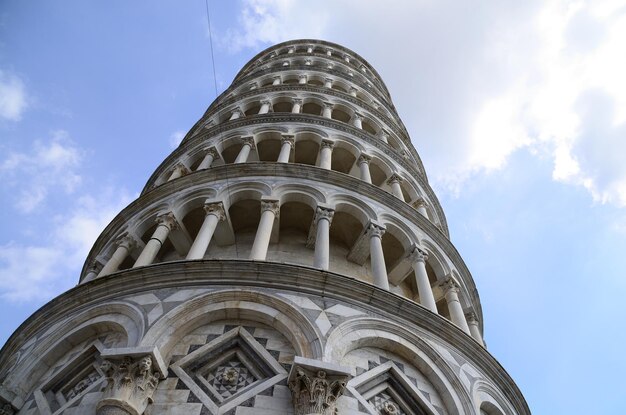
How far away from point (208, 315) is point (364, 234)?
5141 mm

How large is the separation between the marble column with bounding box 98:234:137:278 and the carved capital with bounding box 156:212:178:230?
34.7 inches

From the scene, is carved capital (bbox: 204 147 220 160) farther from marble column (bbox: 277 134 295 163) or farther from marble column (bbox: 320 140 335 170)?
marble column (bbox: 320 140 335 170)

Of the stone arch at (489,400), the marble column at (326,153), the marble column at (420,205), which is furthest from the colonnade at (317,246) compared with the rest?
the marble column at (420,205)

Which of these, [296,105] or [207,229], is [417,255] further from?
[296,105]

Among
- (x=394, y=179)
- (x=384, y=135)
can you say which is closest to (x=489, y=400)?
(x=394, y=179)

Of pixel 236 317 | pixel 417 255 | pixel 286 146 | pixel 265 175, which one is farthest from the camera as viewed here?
pixel 286 146

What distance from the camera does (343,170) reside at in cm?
1845

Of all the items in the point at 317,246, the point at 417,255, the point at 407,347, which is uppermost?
the point at 417,255

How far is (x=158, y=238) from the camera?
12320mm

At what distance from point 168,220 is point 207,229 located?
1.54m

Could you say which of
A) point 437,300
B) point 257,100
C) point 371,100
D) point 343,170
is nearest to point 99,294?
point 437,300

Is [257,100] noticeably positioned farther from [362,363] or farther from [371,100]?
[362,363]

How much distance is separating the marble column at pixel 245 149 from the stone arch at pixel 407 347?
7912 millimetres

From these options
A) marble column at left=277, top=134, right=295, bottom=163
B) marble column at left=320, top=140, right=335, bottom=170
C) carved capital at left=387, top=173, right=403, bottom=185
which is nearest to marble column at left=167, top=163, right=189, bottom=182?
marble column at left=277, top=134, right=295, bottom=163
